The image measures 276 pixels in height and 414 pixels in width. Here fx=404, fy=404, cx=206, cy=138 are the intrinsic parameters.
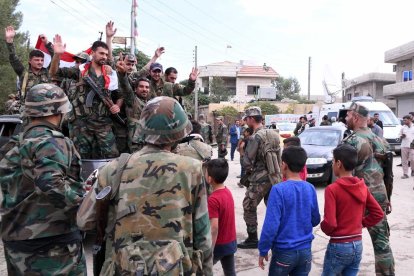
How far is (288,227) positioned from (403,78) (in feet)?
108

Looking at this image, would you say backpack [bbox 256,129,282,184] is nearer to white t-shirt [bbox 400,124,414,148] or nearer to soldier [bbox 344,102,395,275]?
soldier [bbox 344,102,395,275]

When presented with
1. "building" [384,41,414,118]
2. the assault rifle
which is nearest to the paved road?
the assault rifle

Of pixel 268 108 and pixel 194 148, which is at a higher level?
pixel 268 108

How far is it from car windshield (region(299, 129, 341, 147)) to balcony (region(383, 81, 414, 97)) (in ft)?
67.1

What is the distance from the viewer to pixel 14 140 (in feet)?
9.25

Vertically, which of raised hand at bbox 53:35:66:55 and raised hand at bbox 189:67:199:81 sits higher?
raised hand at bbox 53:35:66:55

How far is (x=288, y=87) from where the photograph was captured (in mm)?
59188

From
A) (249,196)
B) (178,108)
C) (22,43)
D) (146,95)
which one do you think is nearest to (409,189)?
(249,196)

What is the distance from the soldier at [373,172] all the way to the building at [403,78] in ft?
90.3

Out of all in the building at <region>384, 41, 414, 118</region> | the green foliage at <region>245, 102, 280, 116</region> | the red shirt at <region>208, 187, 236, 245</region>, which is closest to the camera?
the red shirt at <region>208, 187, 236, 245</region>

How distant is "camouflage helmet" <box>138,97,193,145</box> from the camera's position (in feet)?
7.09

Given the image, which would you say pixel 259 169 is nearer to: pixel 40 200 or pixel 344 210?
pixel 344 210

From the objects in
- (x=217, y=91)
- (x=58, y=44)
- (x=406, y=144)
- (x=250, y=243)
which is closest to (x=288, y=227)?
(x=250, y=243)

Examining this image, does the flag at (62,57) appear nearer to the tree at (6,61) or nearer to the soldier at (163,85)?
the soldier at (163,85)
